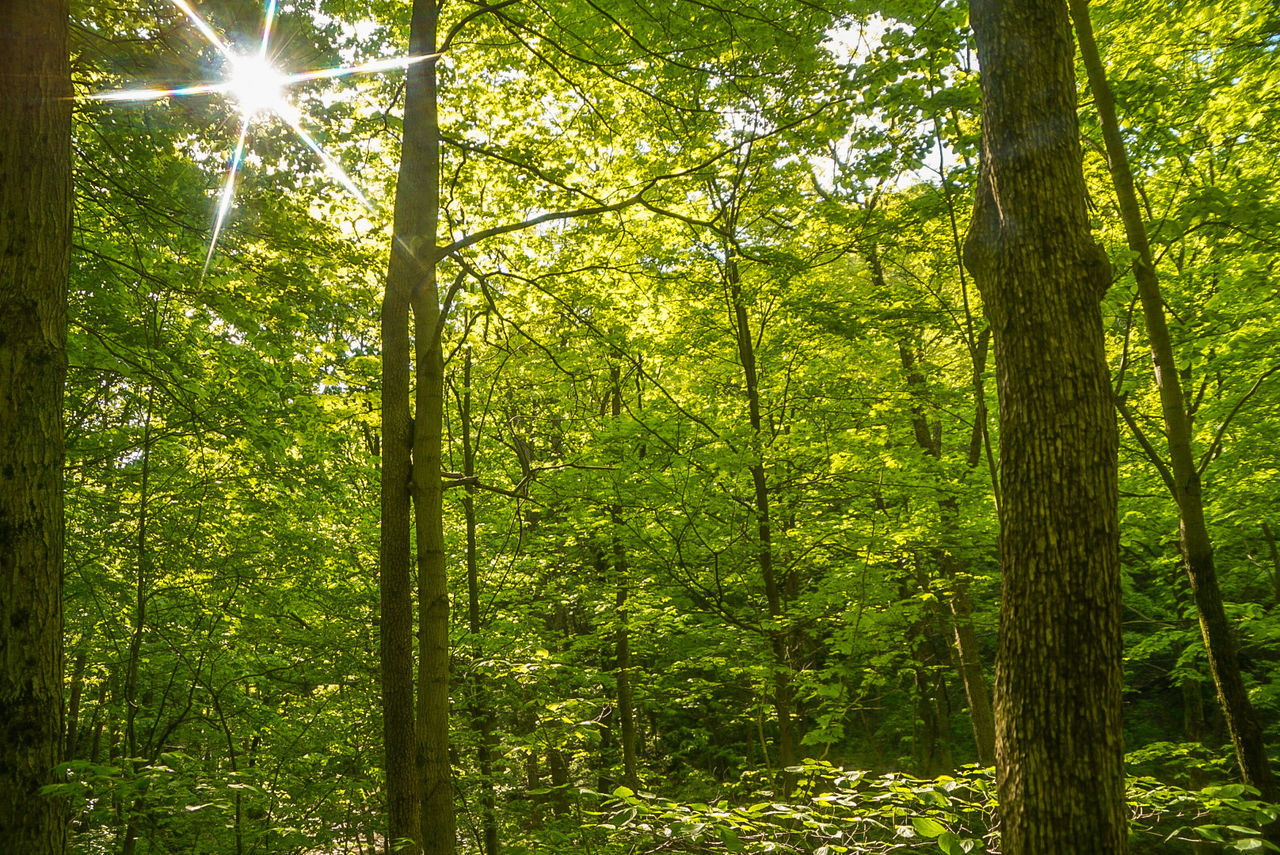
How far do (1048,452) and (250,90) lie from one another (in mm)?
5972

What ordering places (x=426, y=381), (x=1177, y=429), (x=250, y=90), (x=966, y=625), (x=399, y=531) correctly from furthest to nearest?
1. (x=966, y=625)
2. (x=1177, y=429)
3. (x=250, y=90)
4. (x=426, y=381)
5. (x=399, y=531)

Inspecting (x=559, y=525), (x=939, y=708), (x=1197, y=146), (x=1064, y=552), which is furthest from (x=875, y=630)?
(x=939, y=708)

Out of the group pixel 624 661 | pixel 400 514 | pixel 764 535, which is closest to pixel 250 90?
pixel 400 514

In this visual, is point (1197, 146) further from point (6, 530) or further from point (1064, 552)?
point (6, 530)

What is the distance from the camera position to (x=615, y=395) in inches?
524

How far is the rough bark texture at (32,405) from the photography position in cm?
329

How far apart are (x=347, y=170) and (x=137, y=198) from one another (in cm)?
170

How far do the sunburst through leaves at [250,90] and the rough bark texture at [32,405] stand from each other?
1.27 meters

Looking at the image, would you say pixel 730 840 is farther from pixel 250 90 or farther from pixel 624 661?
pixel 624 661

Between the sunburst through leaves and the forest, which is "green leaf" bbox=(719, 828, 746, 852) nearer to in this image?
the forest

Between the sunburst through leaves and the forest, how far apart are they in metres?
0.05

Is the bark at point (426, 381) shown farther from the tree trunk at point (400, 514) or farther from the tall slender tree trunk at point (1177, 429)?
the tall slender tree trunk at point (1177, 429)

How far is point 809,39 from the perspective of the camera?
5480 mm

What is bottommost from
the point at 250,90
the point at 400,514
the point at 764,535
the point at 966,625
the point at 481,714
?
the point at 481,714
